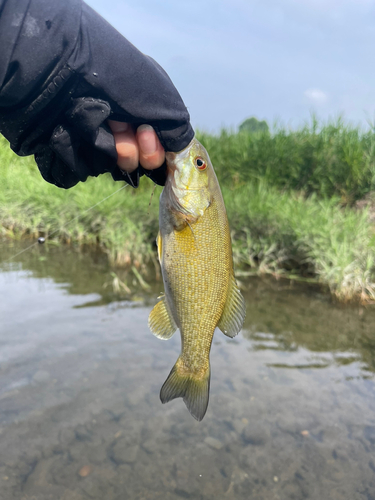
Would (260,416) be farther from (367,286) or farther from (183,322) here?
(367,286)

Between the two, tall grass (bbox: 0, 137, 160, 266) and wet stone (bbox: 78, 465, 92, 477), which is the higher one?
tall grass (bbox: 0, 137, 160, 266)

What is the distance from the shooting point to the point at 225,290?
211 cm

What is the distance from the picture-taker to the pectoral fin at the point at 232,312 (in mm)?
2137

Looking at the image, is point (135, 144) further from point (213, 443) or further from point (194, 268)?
point (213, 443)

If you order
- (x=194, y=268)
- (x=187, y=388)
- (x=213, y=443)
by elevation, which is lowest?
(x=213, y=443)

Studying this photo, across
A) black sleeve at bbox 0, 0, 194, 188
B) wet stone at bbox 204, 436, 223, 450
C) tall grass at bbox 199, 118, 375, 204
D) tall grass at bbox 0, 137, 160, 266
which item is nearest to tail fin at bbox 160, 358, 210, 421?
black sleeve at bbox 0, 0, 194, 188

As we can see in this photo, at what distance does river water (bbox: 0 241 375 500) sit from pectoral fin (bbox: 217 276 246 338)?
143cm

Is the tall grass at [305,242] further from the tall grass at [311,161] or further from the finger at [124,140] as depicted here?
the finger at [124,140]

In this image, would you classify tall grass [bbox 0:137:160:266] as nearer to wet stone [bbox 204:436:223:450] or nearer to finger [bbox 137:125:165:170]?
wet stone [bbox 204:436:223:450]

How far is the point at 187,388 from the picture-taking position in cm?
212

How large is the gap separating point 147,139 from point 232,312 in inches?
40.5

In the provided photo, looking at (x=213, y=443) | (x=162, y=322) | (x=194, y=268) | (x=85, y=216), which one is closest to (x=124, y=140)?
(x=194, y=268)

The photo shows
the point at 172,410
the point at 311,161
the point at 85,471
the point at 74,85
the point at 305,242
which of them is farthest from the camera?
the point at 311,161

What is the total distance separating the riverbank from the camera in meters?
6.36
